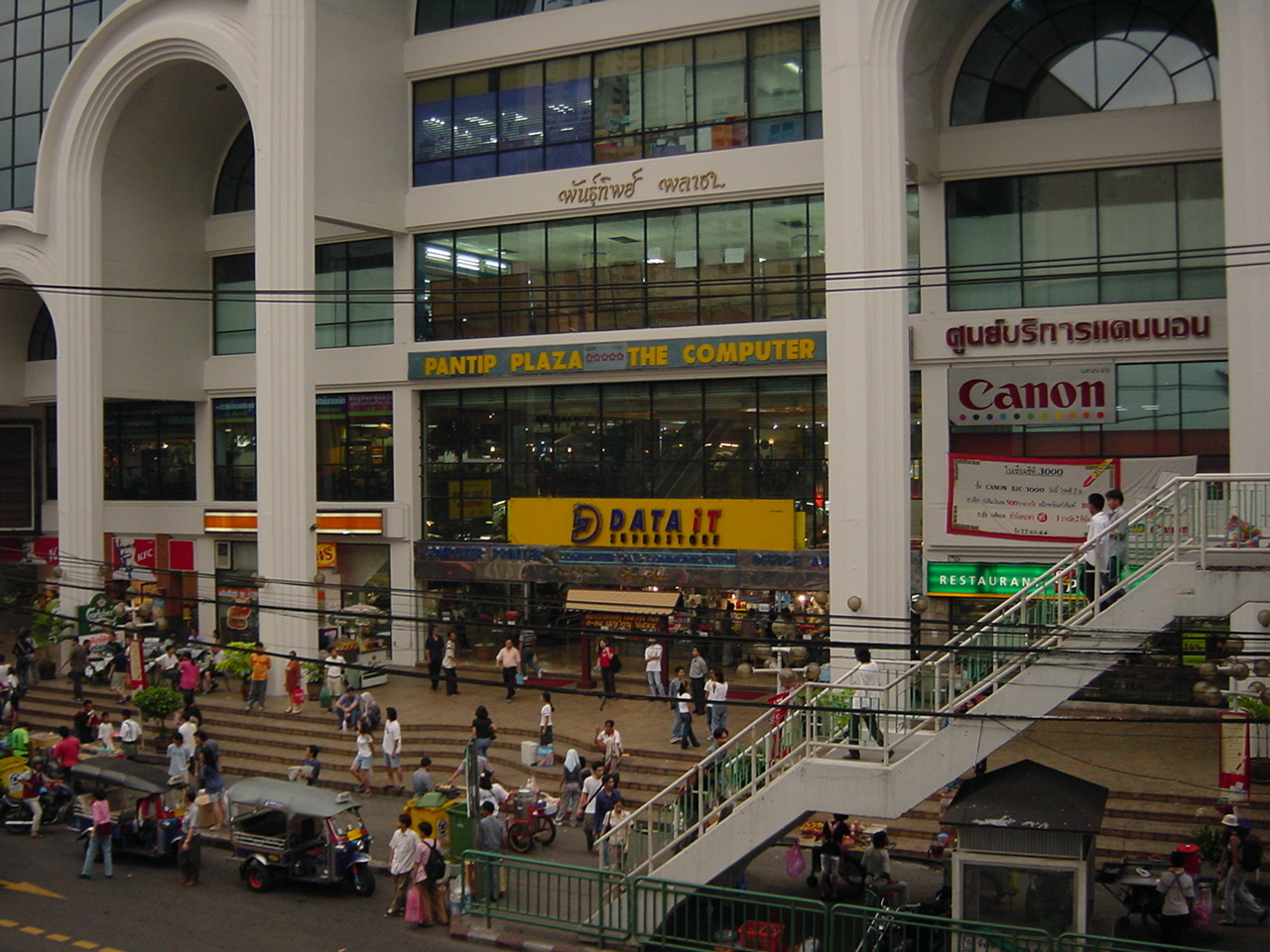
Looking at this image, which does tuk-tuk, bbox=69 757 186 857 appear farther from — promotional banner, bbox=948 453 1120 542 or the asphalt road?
promotional banner, bbox=948 453 1120 542

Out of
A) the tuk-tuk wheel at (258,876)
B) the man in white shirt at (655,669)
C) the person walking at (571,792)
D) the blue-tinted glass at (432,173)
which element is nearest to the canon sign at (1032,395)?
the man in white shirt at (655,669)

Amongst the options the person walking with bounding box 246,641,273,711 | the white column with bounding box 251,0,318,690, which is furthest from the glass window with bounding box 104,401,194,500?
the person walking with bounding box 246,641,273,711

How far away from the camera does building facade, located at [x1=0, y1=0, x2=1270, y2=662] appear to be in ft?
70.9

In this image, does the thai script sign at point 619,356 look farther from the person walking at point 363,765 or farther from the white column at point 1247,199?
the person walking at point 363,765

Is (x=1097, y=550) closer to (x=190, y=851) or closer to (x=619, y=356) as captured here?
(x=190, y=851)

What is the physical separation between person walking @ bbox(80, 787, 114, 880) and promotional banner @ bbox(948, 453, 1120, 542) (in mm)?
15593

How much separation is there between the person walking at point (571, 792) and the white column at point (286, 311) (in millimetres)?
9286

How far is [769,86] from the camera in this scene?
85.8 ft

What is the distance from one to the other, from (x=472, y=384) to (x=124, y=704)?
1062 centimetres

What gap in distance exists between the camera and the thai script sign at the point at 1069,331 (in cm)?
2250

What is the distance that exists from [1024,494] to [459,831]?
500 inches

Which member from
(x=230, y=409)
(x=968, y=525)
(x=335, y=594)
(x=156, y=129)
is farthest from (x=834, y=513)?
(x=156, y=129)

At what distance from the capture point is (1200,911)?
14.5 metres

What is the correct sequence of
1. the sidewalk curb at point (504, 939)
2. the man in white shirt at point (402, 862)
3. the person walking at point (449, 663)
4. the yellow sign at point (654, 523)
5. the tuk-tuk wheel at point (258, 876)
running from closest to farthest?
the sidewalk curb at point (504, 939) < the man in white shirt at point (402, 862) < the tuk-tuk wheel at point (258, 876) < the person walking at point (449, 663) < the yellow sign at point (654, 523)
